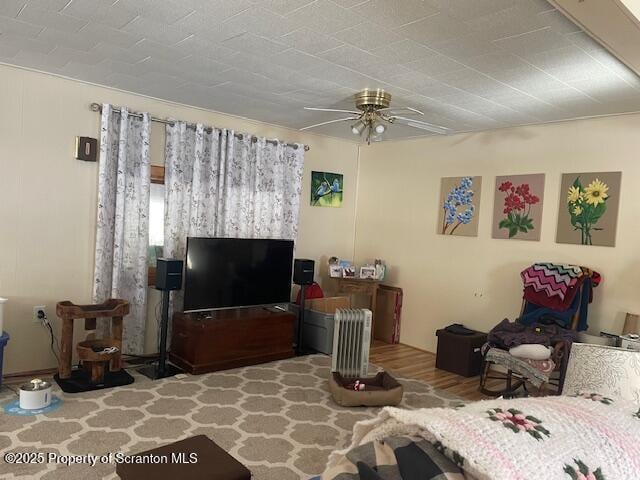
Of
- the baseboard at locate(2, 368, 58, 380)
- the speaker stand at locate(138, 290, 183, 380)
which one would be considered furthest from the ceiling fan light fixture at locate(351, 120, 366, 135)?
the baseboard at locate(2, 368, 58, 380)

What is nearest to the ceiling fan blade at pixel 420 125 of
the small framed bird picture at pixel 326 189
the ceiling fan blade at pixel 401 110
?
the ceiling fan blade at pixel 401 110

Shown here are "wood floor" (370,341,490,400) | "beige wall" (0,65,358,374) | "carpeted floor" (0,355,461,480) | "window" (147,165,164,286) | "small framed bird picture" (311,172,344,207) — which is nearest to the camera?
"carpeted floor" (0,355,461,480)

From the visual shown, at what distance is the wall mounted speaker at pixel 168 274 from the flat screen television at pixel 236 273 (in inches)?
8.1

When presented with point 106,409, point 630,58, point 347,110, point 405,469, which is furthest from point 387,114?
point 405,469

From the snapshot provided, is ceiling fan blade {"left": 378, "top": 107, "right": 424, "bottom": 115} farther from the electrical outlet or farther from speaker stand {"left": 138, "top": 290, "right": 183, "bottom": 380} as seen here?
the electrical outlet

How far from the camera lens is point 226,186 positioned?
4.60 m

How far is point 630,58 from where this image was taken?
247cm

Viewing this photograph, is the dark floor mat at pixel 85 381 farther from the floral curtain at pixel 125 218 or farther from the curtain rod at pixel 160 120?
the curtain rod at pixel 160 120

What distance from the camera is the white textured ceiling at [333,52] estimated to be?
2.29 metres

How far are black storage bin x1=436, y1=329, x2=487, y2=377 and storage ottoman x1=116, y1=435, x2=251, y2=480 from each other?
3.05 meters

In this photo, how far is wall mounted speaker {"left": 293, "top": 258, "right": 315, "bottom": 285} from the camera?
15.6 feet

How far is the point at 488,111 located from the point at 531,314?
5.72 feet

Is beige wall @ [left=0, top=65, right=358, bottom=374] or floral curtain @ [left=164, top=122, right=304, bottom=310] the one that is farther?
floral curtain @ [left=164, top=122, right=304, bottom=310]

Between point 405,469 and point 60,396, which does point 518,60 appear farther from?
point 60,396
